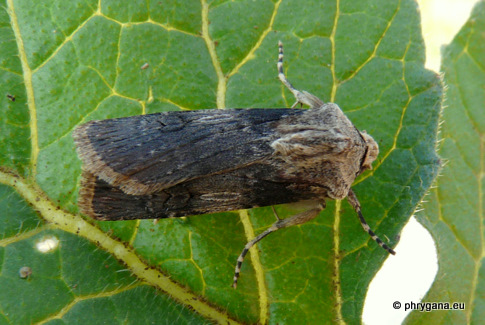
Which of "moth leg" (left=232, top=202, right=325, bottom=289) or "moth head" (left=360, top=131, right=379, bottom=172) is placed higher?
"moth head" (left=360, top=131, right=379, bottom=172)

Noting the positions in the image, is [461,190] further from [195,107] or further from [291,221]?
[195,107]

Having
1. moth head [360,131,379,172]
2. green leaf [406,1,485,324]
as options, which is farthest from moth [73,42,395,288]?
green leaf [406,1,485,324]

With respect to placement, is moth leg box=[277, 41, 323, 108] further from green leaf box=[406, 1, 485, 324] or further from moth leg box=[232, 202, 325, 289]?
green leaf box=[406, 1, 485, 324]

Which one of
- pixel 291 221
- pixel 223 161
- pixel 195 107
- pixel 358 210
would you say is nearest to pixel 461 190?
pixel 358 210

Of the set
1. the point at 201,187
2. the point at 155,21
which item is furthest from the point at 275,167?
the point at 155,21

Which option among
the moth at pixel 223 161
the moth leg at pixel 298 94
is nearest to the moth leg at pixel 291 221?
the moth at pixel 223 161

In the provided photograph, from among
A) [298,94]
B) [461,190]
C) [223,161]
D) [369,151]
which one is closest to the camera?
[223,161]

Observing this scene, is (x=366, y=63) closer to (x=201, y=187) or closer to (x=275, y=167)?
(x=275, y=167)
